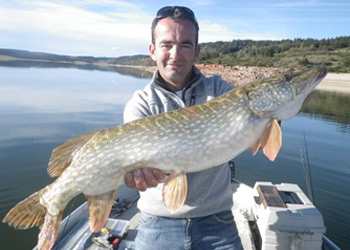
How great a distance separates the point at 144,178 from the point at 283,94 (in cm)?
124

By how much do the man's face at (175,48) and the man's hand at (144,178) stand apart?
810 mm

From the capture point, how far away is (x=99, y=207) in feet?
7.38

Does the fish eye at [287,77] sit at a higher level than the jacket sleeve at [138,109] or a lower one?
higher

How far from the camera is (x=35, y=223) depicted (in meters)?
2.18

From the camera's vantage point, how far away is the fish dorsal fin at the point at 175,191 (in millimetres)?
2113

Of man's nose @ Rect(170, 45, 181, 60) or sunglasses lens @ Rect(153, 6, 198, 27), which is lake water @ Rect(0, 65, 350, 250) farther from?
sunglasses lens @ Rect(153, 6, 198, 27)

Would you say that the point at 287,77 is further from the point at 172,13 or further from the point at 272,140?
the point at 172,13

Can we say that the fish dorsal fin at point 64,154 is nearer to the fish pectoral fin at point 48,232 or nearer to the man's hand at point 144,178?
the fish pectoral fin at point 48,232

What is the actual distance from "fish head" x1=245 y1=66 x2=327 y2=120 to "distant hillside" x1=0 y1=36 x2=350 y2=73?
4.84ft

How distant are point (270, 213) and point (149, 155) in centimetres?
198

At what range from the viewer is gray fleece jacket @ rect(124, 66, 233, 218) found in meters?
2.25

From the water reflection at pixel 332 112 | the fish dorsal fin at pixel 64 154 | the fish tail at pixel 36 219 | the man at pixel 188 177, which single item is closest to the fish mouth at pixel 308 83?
the man at pixel 188 177

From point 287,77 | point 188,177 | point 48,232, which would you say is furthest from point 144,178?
point 287,77

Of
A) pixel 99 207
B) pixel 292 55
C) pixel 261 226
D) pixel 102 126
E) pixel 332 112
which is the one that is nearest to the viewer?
pixel 99 207
